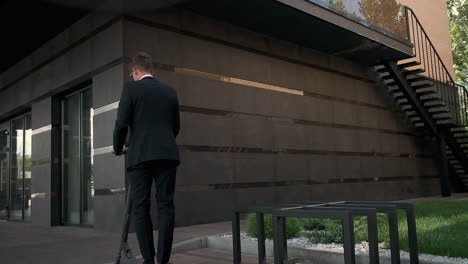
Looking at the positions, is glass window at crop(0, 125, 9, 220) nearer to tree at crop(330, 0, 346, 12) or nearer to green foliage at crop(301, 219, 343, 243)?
tree at crop(330, 0, 346, 12)

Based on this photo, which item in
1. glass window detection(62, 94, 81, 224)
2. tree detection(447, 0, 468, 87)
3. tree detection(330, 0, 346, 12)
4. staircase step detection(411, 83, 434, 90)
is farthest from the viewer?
tree detection(447, 0, 468, 87)

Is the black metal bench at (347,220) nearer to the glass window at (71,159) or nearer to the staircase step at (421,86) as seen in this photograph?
the glass window at (71,159)

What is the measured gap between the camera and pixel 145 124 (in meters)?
3.41

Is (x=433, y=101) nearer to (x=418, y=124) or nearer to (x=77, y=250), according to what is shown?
(x=418, y=124)

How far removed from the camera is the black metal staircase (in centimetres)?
1322

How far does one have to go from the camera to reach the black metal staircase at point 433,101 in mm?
13219

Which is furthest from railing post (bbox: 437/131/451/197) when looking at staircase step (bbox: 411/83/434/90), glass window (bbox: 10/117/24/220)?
glass window (bbox: 10/117/24/220)

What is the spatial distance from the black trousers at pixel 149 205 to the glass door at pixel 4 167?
421 inches

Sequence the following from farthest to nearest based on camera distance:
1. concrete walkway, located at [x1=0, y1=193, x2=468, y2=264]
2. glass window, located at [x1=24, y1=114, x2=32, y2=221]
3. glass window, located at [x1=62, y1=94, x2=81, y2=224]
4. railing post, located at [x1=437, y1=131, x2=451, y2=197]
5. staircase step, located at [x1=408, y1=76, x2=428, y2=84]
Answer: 1. railing post, located at [x1=437, y1=131, x2=451, y2=197]
2. staircase step, located at [x1=408, y1=76, x2=428, y2=84]
3. glass window, located at [x1=24, y1=114, x2=32, y2=221]
4. glass window, located at [x1=62, y1=94, x2=81, y2=224]
5. concrete walkway, located at [x1=0, y1=193, x2=468, y2=264]

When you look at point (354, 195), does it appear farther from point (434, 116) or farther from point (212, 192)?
point (212, 192)

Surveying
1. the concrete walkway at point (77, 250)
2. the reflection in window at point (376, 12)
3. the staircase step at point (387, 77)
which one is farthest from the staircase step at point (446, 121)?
the concrete walkway at point (77, 250)

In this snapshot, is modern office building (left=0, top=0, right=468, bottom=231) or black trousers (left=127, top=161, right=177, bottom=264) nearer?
black trousers (left=127, top=161, right=177, bottom=264)

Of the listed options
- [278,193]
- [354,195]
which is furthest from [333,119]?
[278,193]

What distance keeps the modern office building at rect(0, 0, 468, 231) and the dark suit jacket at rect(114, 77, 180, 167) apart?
4.06 m
